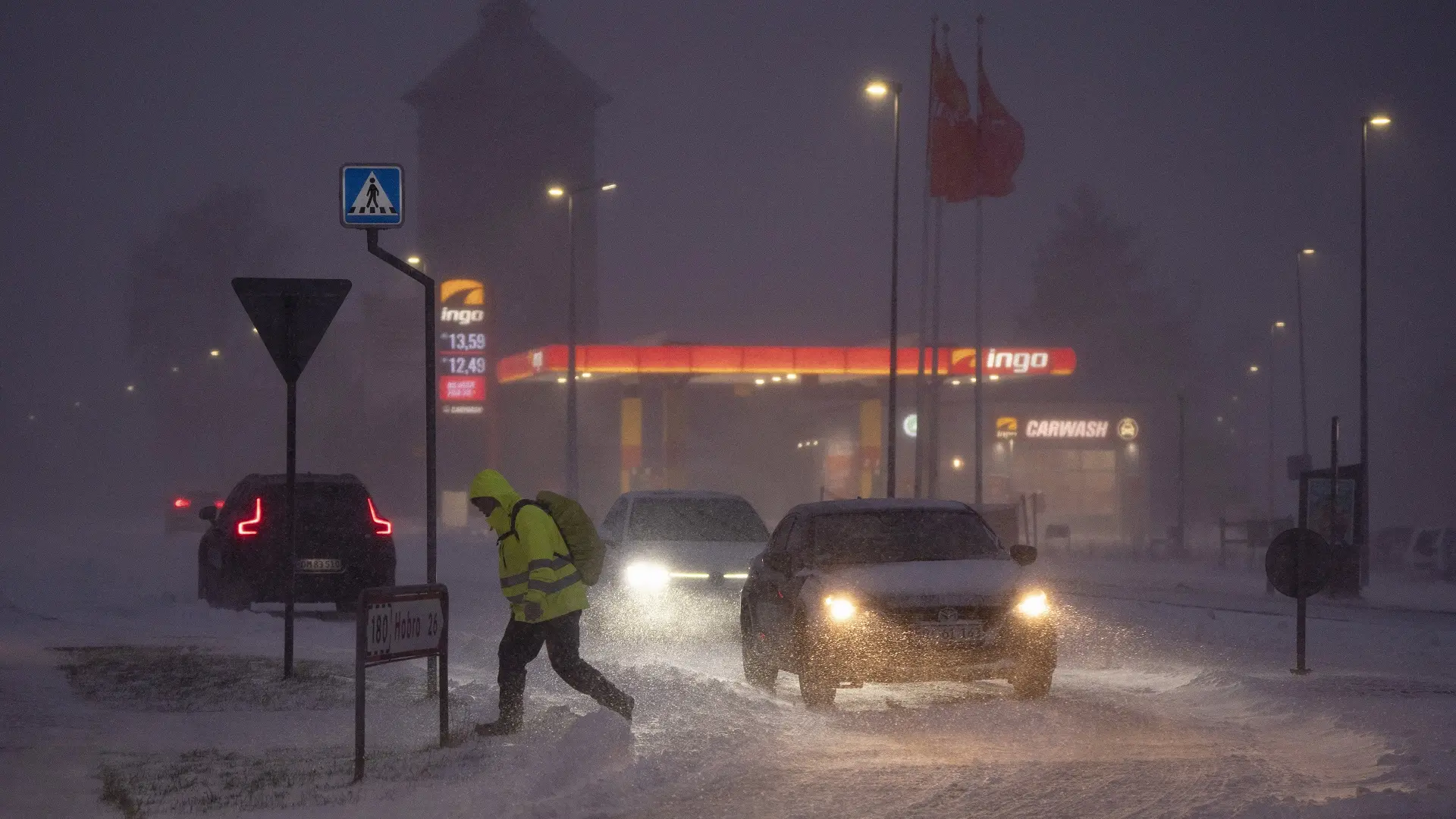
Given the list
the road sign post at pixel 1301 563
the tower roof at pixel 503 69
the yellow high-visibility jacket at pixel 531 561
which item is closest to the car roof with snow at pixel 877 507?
the road sign post at pixel 1301 563

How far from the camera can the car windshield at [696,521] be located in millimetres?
18531

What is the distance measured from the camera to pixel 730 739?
10.2 meters

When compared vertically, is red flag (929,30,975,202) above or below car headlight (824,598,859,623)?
above

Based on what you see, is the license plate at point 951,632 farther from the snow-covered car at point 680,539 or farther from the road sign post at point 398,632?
the snow-covered car at point 680,539

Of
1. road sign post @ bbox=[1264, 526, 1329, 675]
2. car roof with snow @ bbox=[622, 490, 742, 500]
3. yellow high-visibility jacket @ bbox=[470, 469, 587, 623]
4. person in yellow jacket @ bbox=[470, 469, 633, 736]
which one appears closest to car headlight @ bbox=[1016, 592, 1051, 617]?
road sign post @ bbox=[1264, 526, 1329, 675]

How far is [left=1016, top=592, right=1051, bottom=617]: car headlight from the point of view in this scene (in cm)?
1238

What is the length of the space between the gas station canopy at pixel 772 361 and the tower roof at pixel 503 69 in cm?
6657

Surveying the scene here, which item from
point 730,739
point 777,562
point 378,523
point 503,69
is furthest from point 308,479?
point 503,69

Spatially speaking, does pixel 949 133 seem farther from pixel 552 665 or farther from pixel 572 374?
pixel 552 665

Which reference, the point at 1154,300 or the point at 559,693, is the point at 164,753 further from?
the point at 1154,300

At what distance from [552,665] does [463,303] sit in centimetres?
5425

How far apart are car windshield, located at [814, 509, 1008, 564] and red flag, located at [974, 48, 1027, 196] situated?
30.7m

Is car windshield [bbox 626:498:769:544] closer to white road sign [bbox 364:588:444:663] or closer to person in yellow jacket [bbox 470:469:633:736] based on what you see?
person in yellow jacket [bbox 470:469:633:736]

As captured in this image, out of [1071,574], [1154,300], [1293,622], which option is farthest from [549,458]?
[1293,622]
